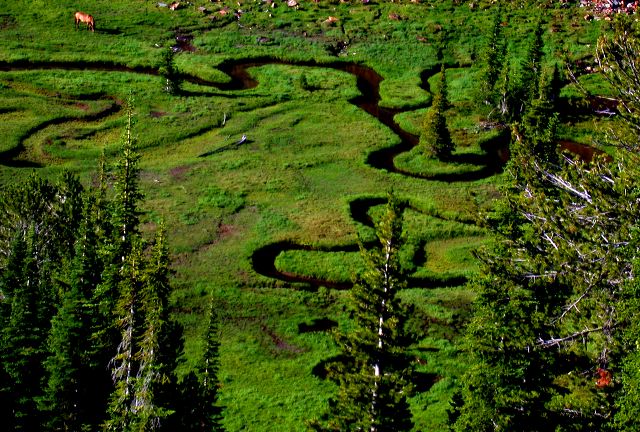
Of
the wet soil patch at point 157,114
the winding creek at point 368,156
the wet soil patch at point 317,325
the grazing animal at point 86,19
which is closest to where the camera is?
the wet soil patch at point 317,325

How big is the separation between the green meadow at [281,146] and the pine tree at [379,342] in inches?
90.8

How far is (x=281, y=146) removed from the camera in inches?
3548

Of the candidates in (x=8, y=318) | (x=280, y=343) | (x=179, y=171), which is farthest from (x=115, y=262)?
(x=179, y=171)

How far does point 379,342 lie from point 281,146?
6589 cm

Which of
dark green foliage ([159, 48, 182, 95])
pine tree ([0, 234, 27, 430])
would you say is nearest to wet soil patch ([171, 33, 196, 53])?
dark green foliage ([159, 48, 182, 95])

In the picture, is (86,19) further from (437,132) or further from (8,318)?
(8,318)

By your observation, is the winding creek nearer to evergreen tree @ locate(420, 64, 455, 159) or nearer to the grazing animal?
evergreen tree @ locate(420, 64, 455, 159)

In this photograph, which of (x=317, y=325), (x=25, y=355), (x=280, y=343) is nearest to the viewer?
(x=25, y=355)

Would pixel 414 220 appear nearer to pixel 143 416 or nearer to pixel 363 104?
pixel 363 104

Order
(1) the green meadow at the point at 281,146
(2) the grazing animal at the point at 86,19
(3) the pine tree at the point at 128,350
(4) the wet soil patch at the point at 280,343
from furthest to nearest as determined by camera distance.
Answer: (2) the grazing animal at the point at 86,19 < (1) the green meadow at the point at 281,146 < (4) the wet soil patch at the point at 280,343 < (3) the pine tree at the point at 128,350

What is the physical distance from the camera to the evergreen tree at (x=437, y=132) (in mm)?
86000

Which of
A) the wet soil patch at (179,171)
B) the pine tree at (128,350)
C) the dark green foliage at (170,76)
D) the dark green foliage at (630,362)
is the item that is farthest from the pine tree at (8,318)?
the dark green foliage at (170,76)

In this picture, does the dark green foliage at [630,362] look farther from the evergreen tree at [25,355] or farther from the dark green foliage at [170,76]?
the dark green foliage at [170,76]

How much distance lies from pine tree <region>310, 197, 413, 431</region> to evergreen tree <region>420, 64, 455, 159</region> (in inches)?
2430
